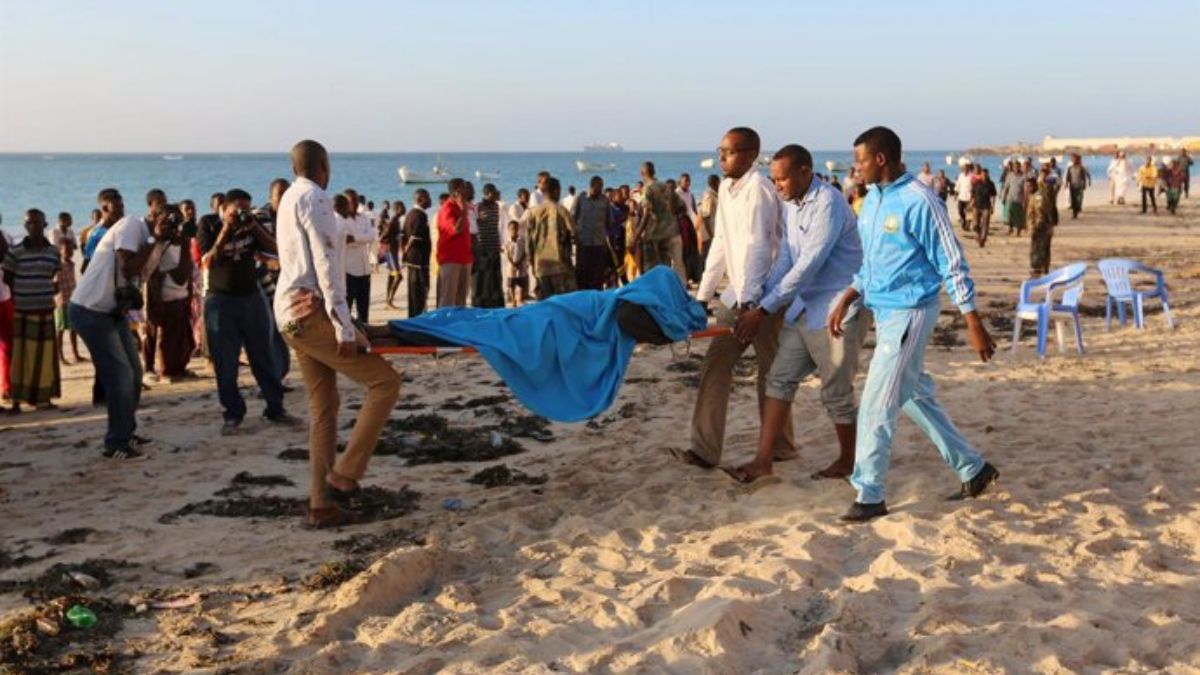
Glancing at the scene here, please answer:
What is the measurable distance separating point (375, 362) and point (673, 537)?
174 centimetres

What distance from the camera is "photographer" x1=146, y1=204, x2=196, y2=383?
32.3ft

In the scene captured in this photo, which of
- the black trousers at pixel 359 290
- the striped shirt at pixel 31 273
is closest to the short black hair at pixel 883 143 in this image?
the striped shirt at pixel 31 273

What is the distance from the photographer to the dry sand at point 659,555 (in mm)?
4254

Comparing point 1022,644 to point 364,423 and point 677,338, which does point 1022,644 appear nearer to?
point 677,338

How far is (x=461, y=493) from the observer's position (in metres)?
6.79

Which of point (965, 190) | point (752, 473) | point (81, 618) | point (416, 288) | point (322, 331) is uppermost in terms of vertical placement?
point (965, 190)

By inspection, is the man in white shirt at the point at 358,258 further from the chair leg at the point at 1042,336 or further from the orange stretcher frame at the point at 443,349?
the chair leg at the point at 1042,336

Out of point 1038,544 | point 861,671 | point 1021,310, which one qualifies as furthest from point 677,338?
A: point 1021,310

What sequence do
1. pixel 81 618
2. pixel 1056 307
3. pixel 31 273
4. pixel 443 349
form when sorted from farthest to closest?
pixel 1056 307 < pixel 31 273 < pixel 443 349 < pixel 81 618

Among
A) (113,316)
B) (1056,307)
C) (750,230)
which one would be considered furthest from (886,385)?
(1056,307)

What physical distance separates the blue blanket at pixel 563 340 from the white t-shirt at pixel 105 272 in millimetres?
2775

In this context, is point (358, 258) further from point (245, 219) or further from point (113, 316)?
point (113, 316)

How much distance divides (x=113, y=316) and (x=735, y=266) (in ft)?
14.1

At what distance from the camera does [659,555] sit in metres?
5.33
